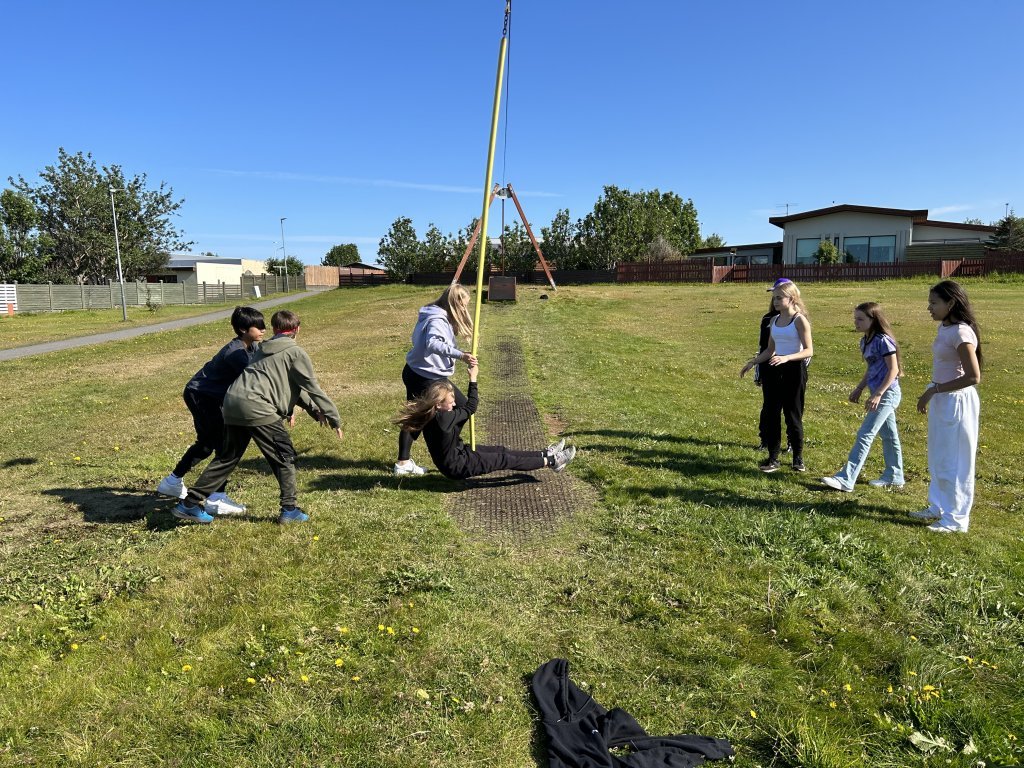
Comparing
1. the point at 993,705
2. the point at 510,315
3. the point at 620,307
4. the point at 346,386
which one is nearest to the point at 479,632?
the point at 993,705

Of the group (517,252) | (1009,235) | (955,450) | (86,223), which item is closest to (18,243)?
(86,223)

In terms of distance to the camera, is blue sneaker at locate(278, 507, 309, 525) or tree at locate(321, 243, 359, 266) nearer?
blue sneaker at locate(278, 507, 309, 525)

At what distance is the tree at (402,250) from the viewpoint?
62.4 metres

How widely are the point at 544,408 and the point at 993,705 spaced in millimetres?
7329

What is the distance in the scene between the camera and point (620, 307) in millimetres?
30219

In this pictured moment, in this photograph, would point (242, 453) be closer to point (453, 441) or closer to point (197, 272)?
point (453, 441)

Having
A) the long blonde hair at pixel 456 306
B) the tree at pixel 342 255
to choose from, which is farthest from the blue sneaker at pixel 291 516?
the tree at pixel 342 255

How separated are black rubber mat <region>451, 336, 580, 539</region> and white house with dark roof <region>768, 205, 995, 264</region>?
Answer: 44.9 m

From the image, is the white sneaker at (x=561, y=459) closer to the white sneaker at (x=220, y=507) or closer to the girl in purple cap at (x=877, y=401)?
the girl in purple cap at (x=877, y=401)

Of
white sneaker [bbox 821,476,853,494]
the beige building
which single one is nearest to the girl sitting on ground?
white sneaker [bbox 821,476,853,494]

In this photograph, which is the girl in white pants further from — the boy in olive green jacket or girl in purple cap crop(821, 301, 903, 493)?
the boy in olive green jacket

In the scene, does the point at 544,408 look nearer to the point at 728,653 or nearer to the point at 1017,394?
the point at 728,653

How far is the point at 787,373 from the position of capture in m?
6.65

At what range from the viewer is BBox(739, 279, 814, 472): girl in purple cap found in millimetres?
6566
